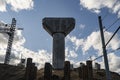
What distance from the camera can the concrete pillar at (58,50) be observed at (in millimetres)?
47719

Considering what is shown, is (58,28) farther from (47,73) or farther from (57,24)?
(47,73)

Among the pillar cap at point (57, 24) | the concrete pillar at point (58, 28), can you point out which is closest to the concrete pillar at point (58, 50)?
the concrete pillar at point (58, 28)

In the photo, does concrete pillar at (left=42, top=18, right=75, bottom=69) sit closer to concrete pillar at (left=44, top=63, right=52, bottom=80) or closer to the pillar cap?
the pillar cap

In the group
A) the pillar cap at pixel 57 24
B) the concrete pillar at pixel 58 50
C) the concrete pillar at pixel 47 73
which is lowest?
the concrete pillar at pixel 47 73

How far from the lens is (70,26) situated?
5100 centimetres

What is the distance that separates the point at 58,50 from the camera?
159 feet

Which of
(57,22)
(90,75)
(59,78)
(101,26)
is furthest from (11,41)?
(101,26)

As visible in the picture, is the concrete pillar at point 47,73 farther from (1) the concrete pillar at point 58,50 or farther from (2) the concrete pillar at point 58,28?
(2) the concrete pillar at point 58,28

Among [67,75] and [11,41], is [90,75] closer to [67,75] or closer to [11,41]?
[67,75]

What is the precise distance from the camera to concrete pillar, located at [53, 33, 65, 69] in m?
47.7

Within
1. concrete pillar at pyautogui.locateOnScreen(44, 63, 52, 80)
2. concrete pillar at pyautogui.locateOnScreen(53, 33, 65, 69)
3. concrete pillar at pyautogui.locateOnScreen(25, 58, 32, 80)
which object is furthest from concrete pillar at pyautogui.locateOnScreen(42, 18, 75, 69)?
concrete pillar at pyautogui.locateOnScreen(44, 63, 52, 80)

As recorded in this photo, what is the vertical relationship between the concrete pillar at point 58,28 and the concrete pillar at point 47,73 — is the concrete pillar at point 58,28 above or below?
above

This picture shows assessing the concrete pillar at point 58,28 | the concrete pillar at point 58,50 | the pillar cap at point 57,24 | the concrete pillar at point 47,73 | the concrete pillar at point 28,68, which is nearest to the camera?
the concrete pillar at point 47,73

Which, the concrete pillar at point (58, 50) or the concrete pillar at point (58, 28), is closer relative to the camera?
the concrete pillar at point (58, 50)
